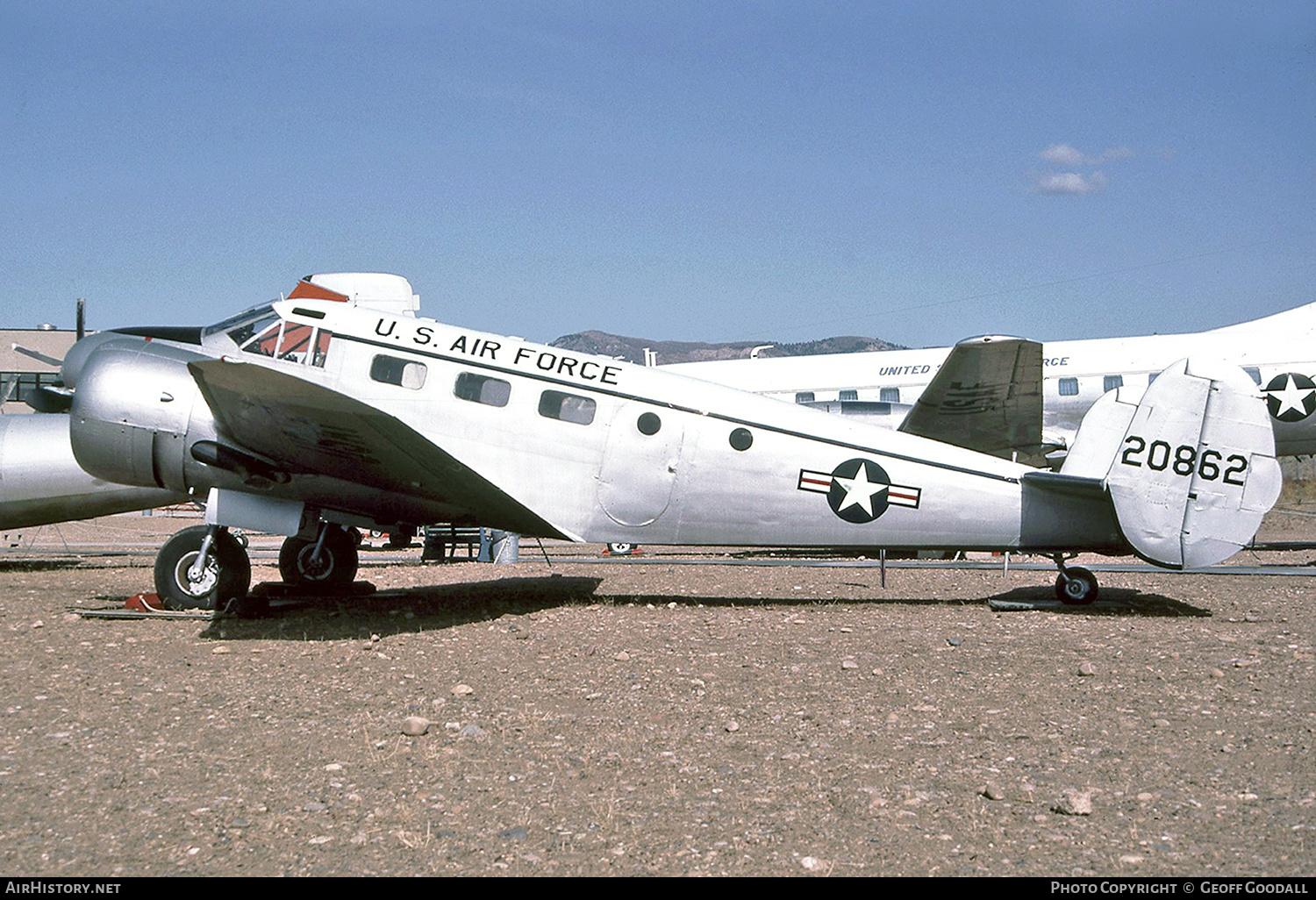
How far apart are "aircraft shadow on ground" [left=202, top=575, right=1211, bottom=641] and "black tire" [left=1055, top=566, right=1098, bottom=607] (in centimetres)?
8

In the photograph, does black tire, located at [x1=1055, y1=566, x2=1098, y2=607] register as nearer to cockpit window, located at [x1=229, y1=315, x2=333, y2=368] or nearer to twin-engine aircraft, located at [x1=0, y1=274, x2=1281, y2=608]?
twin-engine aircraft, located at [x1=0, y1=274, x2=1281, y2=608]

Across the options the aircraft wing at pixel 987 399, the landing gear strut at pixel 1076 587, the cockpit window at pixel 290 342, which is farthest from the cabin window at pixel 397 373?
the aircraft wing at pixel 987 399

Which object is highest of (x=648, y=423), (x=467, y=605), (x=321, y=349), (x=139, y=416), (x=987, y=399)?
(x=987, y=399)

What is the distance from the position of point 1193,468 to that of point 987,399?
872 centimetres

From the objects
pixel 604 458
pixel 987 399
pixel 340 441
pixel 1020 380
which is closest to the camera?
pixel 340 441

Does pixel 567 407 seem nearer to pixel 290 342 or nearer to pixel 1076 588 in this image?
pixel 290 342

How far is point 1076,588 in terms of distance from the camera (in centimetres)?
1103

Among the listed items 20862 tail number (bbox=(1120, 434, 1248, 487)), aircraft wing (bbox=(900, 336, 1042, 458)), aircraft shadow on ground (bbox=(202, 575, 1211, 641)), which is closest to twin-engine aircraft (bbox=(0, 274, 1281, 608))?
20862 tail number (bbox=(1120, 434, 1248, 487))

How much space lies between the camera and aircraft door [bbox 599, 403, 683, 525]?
10.6 m

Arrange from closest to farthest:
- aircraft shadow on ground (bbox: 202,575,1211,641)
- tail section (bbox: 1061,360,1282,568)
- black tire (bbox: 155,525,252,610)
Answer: aircraft shadow on ground (bbox: 202,575,1211,641) → tail section (bbox: 1061,360,1282,568) → black tire (bbox: 155,525,252,610)

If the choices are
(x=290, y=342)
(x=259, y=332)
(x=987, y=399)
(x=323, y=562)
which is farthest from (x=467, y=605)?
(x=987, y=399)

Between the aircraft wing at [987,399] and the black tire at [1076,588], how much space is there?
23.6 ft

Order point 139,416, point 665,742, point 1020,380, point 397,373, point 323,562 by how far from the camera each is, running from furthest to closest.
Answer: point 1020,380 < point 323,562 < point 397,373 < point 139,416 < point 665,742

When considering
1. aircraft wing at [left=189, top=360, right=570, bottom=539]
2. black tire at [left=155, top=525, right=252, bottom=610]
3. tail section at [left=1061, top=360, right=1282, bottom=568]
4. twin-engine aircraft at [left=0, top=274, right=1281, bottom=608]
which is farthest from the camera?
black tire at [left=155, top=525, right=252, bottom=610]
